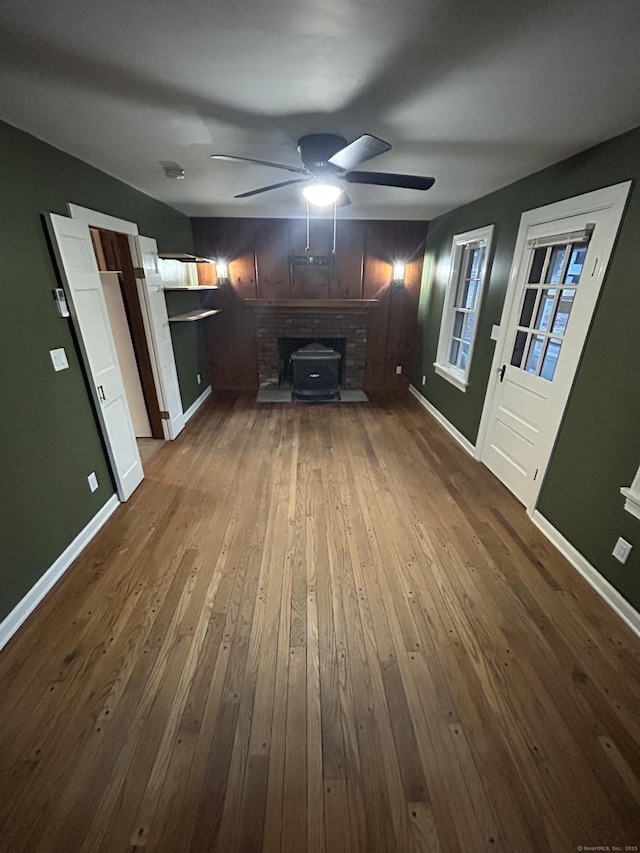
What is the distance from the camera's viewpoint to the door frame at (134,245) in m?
2.30

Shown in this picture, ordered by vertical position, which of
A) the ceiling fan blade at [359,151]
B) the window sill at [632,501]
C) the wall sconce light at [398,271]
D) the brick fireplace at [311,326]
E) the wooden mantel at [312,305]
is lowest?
the window sill at [632,501]

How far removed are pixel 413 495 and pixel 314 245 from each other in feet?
12.4

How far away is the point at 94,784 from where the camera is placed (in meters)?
1.22

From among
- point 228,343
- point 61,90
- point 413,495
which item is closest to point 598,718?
point 413,495

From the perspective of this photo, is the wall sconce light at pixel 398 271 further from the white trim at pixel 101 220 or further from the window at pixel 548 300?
the white trim at pixel 101 220

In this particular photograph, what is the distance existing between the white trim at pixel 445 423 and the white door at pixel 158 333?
3118 mm

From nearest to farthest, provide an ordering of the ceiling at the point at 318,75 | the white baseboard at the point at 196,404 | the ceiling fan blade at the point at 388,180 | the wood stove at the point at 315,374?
the ceiling at the point at 318,75 < the ceiling fan blade at the point at 388,180 < the white baseboard at the point at 196,404 < the wood stove at the point at 315,374

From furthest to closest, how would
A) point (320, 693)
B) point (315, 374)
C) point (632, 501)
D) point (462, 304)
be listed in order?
point (315, 374) → point (462, 304) → point (632, 501) → point (320, 693)

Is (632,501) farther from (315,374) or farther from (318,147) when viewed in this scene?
(315,374)

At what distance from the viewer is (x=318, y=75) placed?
1.33 m

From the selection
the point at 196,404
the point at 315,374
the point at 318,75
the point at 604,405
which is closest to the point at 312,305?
the point at 315,374

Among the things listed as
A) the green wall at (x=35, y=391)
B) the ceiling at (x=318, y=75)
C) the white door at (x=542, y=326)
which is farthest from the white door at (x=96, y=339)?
the white door at (x=542, y=326)

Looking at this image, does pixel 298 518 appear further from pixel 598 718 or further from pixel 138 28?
pixel 138 28

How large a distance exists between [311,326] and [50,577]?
4.20 m
